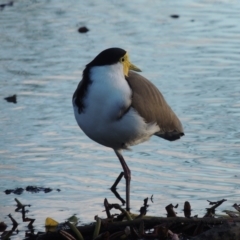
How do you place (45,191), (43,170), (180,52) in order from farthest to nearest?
(180,52) < (43,170) < (45,191)

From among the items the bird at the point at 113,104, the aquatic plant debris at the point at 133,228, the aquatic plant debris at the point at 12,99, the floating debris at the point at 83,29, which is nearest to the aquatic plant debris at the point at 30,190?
the bird at the point at 113,104

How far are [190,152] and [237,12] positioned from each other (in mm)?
6559

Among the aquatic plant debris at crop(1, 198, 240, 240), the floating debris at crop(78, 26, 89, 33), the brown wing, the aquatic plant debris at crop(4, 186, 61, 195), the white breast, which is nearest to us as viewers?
the aquatic plant debris at crop(1, 198, 240, 240)

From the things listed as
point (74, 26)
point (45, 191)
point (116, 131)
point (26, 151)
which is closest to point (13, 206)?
point (45, 191)

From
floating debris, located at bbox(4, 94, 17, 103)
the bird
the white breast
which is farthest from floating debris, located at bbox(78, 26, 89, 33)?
the white breast

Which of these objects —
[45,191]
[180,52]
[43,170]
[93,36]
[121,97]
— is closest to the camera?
[121,97]

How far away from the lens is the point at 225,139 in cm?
824

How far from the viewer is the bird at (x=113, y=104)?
21.0ft

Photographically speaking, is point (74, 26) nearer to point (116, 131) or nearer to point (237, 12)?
point (237, 12)

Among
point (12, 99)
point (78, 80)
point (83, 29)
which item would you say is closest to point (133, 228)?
point (12, 99)

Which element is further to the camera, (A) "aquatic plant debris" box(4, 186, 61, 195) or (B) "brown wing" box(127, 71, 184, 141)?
(A) "aquatic plant debris" box(4, 186, 61, 195)

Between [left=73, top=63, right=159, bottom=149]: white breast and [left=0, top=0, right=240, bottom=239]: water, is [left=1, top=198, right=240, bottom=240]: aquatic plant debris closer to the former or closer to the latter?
[left=0, top=0, right=240, bottom=239]: water

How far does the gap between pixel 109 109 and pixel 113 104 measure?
0.15 ft

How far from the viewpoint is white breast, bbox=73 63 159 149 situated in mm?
6387
